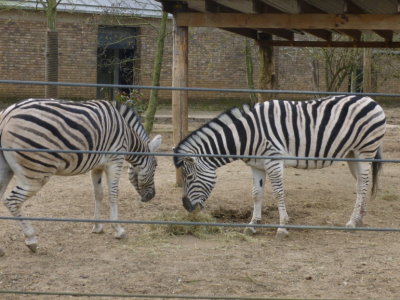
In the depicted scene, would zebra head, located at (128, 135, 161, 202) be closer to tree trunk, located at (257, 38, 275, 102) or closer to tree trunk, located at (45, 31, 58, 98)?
tree trunk, located at (257, 38, 275, 102)

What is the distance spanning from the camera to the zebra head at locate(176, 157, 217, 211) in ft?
25.5

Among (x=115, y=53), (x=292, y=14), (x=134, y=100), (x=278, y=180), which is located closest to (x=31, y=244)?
(x=278, y=180)

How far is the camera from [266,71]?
1123cm

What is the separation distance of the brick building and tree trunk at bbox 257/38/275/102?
813cm

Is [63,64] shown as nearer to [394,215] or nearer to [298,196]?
[298,196]

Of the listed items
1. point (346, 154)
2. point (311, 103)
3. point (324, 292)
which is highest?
point (311, 103)

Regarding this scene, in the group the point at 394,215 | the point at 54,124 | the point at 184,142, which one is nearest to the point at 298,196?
the point at 394,215

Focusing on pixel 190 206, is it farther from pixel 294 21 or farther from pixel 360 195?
pixel 294 21

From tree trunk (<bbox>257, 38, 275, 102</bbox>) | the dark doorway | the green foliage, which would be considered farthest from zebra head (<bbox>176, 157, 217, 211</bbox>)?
the dark doorway

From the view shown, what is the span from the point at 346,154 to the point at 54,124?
3.52 metres

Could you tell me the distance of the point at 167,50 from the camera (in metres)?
21.7

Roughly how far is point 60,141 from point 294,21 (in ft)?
11.2

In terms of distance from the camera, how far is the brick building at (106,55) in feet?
66.4

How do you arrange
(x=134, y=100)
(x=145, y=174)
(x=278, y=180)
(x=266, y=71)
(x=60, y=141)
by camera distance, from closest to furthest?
(x=60, y=141)
(x=278, y=180)
(x=145, y=174)
(x=266, y=71)
(x=134, y=100)
